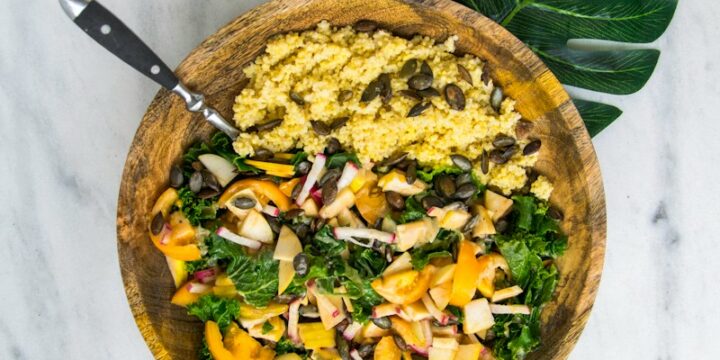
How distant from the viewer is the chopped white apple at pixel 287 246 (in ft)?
10.1

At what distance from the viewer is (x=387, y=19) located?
3020 millimetres

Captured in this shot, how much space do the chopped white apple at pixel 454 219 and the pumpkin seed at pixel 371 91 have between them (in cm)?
58

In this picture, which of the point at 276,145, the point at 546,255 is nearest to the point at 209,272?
the point at 276,145

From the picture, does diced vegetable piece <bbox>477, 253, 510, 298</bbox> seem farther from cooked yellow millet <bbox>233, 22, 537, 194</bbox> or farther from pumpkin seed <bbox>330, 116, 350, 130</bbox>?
pumpkin seed <bbox>330, 116, 350, 130</bbox>

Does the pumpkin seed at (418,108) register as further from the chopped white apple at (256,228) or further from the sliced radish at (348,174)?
the chopped white apple at (256,228)

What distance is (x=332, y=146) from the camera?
3049 mm

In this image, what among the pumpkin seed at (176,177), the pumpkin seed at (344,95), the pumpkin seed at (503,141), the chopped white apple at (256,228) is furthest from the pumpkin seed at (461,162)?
the pumpkin seed at (176,177)

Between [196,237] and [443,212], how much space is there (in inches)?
40.6

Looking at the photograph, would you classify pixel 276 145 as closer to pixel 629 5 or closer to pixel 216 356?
pixel 216 356

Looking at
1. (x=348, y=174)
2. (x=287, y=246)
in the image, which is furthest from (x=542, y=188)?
(x=287, y=246)

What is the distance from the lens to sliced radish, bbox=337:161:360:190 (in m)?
3.03

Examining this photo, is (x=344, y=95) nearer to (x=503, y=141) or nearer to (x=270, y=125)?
(x=270, y=125)

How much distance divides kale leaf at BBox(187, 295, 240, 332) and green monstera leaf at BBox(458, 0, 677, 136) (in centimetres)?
167

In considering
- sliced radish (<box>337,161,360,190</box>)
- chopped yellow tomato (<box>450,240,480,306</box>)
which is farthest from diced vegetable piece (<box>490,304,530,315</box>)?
sliced radish (<box>337,161,360,190</box>)
